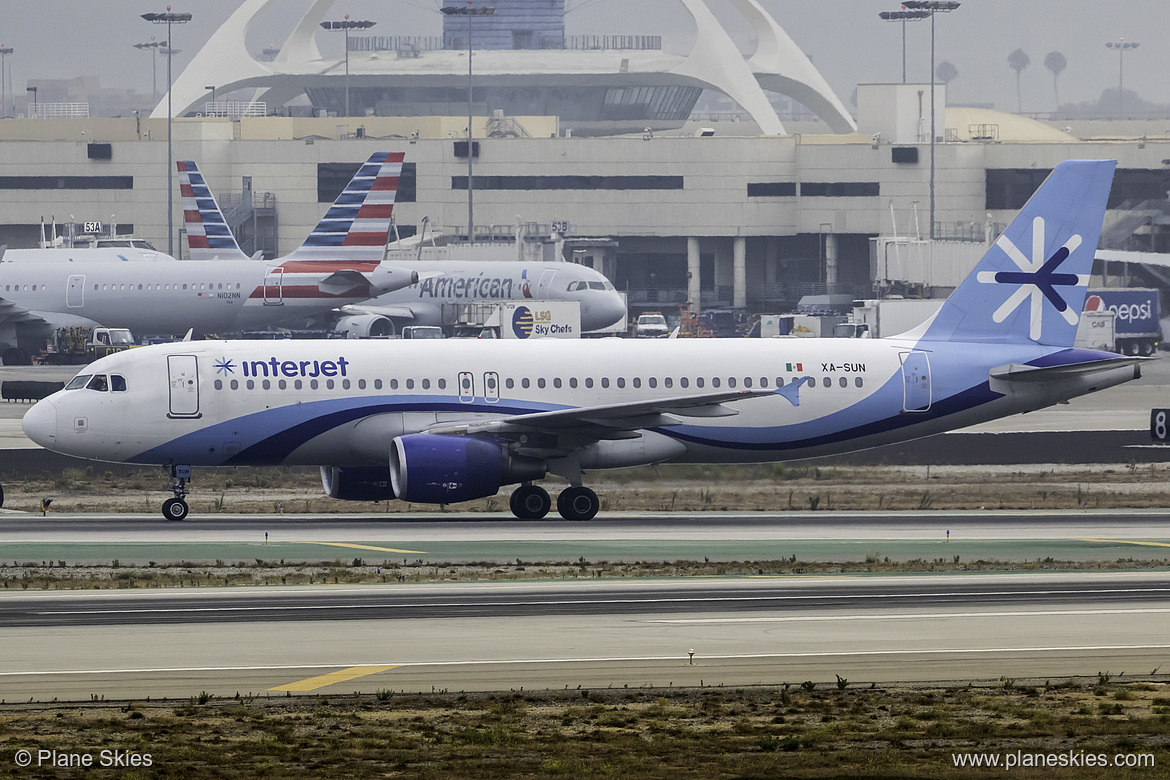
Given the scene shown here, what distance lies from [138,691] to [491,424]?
61.7ft

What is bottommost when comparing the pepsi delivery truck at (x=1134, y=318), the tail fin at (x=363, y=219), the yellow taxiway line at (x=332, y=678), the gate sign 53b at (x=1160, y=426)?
the yellow taxiway line at (x=332, y=678)

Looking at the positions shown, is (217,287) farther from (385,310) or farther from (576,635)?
(576,635)

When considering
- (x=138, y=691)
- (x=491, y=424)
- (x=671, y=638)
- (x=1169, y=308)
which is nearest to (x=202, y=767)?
(x=138, y=691)

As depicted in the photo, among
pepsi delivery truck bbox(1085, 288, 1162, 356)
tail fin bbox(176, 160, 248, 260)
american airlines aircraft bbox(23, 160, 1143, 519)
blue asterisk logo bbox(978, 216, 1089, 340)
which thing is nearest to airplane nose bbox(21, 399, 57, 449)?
american airlines aircraft bbox(23, 160, 1143, 519)

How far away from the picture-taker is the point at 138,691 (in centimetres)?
1880

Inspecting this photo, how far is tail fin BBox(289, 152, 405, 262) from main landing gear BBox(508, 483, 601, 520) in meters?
51.4

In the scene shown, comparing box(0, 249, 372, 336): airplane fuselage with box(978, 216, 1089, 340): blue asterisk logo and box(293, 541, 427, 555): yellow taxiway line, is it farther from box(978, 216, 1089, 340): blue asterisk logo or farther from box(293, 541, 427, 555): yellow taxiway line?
box(293, 541, 427, 555): yellow taxiway line

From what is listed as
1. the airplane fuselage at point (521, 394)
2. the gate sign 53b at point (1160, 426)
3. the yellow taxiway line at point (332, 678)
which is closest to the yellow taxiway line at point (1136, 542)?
the gate sign 53b at point (1160, 426)

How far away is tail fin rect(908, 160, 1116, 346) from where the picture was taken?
135 feet

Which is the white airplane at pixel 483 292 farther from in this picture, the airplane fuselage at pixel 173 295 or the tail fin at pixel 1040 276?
the tail fin at pixel 1040 276

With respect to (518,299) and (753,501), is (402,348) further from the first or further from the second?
(518,299)

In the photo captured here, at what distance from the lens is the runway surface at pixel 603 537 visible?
31.8 metres

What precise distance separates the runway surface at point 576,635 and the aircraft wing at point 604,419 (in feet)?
28.1

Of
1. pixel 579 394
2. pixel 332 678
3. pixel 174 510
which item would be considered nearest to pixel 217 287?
pixel 174 510
